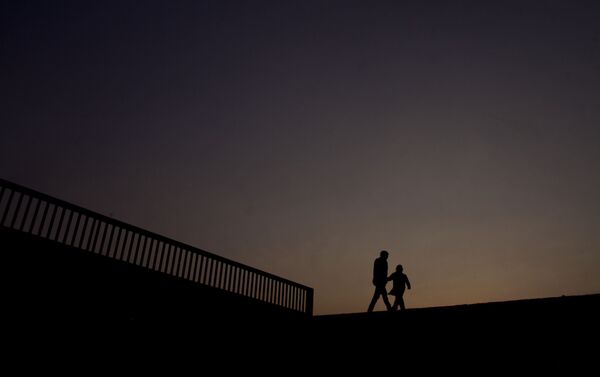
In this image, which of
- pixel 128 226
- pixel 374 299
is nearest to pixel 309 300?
pixel 374 299

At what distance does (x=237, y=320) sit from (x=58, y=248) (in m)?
5.26

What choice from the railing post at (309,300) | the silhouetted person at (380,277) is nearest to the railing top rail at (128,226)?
the railing post at (309,300)

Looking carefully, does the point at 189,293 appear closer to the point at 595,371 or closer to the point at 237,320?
the point at 237,320

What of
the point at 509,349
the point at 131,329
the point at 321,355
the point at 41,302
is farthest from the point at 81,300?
the point at 509,349

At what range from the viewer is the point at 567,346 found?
27.5ft

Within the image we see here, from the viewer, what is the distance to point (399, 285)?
1343 centimetres

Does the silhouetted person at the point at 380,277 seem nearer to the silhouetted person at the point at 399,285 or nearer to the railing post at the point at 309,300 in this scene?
the silhouetted person at the point at 399,285

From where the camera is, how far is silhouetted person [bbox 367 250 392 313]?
42.8ft

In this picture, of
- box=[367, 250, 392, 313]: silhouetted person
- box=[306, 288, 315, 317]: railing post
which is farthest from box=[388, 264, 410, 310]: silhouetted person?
box=[306, 288, 315, 317]: railing post

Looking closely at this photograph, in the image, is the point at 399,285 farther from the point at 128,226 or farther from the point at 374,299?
the point at 128,226

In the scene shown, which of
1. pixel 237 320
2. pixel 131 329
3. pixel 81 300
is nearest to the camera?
pixel 81 300

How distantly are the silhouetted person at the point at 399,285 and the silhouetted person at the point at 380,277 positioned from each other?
37 cm

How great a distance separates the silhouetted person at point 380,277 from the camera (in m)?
13.0

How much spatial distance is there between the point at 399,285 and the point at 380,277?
0.70 m
